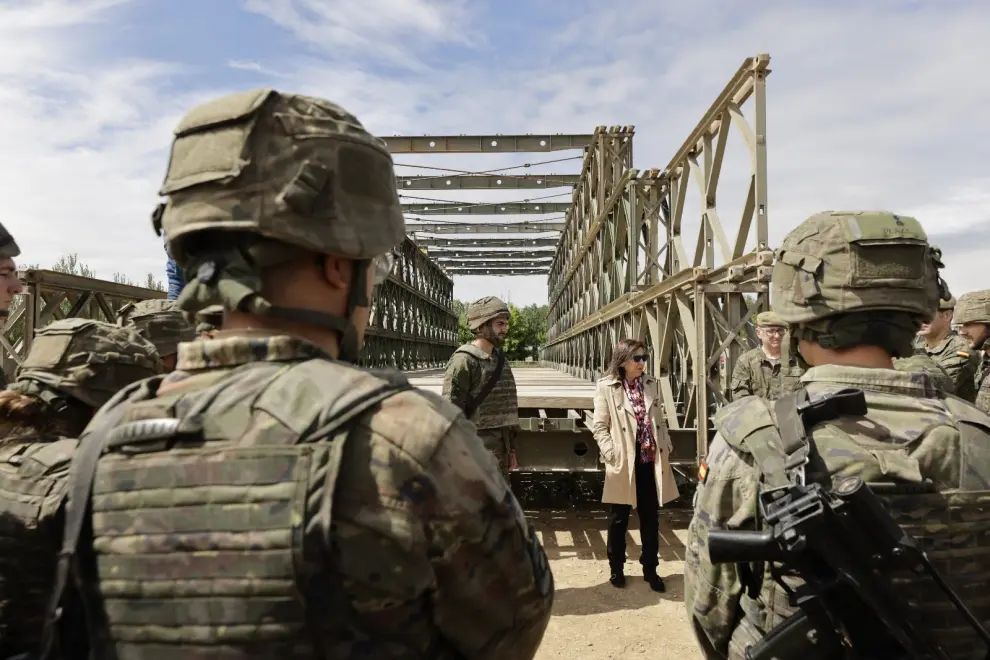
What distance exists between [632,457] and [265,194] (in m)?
4.20

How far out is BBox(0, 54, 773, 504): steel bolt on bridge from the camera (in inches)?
222

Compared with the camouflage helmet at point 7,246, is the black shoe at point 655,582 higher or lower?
lower

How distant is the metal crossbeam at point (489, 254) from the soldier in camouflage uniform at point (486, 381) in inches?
968

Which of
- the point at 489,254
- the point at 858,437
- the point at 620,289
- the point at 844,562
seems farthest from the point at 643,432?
the point at 489,254

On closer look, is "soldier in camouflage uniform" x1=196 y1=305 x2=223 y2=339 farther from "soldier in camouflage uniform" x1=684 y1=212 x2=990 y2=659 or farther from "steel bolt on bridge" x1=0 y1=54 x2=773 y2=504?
"steel bolt on bridge" x1=0 y1=54 x2=773 y2=504

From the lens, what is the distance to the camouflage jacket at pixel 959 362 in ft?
19.0

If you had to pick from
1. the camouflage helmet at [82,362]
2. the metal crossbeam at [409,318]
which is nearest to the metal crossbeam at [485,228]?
the metal crossbeam at [409,318]

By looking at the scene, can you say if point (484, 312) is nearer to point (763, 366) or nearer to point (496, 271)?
point (763, 366)

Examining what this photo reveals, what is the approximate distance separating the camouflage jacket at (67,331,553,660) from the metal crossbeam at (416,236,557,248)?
25858mm

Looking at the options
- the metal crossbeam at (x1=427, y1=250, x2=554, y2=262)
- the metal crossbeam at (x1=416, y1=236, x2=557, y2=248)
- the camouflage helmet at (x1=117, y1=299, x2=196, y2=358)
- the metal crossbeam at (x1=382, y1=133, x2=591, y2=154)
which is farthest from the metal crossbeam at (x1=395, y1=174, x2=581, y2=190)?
the camouflage helmet at (x1=117, y1=299, x2=196, y2=358)

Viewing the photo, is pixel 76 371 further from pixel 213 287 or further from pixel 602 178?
pixel 602 178

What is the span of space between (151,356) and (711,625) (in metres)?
2.22

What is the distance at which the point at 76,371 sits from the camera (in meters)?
2.34

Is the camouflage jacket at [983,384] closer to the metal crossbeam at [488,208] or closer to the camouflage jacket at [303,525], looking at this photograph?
the camouflage jacket at [303,525]
